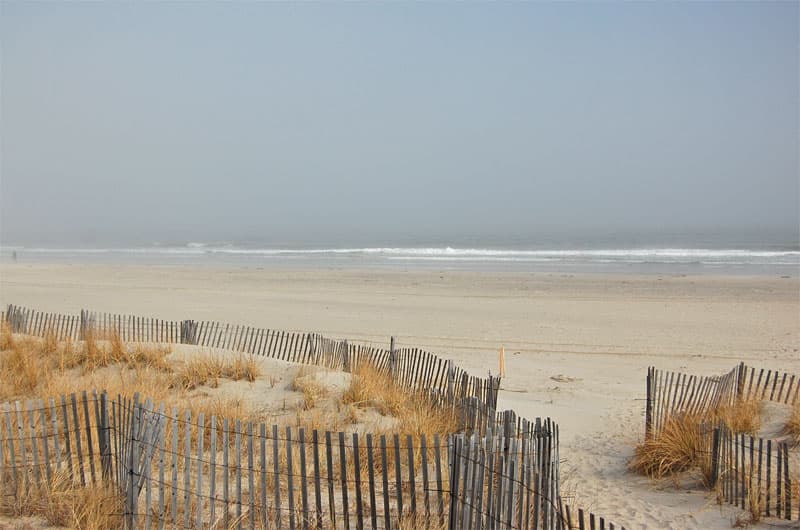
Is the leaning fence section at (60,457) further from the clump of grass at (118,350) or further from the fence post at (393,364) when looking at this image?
the fence post at (393,364)

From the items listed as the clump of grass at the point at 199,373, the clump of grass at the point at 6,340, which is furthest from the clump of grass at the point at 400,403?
the clump of grass at the point at 6,340

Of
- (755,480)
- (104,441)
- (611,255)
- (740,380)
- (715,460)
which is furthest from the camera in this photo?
(611,255)

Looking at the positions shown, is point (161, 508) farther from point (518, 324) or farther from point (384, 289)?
point (384, 289)

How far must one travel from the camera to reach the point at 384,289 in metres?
30.7

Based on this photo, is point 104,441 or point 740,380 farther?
point 740,380

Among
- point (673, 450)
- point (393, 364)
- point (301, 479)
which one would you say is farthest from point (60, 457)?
point (673, 450)

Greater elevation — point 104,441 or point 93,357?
point 104,441

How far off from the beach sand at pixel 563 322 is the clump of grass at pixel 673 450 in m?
0.25

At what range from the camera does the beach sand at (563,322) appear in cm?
846

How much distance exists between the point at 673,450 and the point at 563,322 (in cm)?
1333

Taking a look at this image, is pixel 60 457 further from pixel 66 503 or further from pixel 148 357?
pixel 148 357

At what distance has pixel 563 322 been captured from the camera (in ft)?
67.9

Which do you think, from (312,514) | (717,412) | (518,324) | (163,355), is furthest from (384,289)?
(312,514)

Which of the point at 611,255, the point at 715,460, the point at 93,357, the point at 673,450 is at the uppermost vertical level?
the point at 611,255
